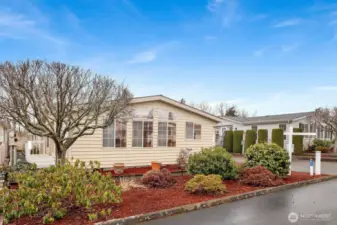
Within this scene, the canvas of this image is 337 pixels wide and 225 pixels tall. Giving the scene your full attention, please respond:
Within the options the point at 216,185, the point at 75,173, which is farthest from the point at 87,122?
the point at 216,185

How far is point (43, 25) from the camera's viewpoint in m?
12.0

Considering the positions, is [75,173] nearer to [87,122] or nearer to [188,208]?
[188,208]

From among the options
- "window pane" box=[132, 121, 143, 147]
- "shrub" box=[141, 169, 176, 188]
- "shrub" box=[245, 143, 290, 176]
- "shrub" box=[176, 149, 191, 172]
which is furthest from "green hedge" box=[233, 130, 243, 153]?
"shrub" box=[141, 169, 176, 188]

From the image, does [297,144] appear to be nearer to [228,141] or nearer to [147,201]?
[228,141]

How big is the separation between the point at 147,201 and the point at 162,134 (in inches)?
293

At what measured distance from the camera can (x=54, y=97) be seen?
28.6ft

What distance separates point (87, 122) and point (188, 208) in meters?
5.08

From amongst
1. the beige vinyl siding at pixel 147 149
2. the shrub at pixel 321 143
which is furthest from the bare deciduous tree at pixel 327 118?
the beige vinyl siding at pixel 147 149

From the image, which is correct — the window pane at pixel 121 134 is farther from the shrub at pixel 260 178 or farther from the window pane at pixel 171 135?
the shrub at pixel 260 178

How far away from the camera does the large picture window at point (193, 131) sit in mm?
15094

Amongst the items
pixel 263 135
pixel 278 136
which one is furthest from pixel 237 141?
pixel 278 136

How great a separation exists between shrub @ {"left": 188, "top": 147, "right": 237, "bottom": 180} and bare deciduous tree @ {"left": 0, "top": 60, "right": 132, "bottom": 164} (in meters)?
3.54

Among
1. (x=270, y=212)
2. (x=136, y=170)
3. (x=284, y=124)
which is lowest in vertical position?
(x=136, y=170)

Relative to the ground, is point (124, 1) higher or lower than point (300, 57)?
higher
